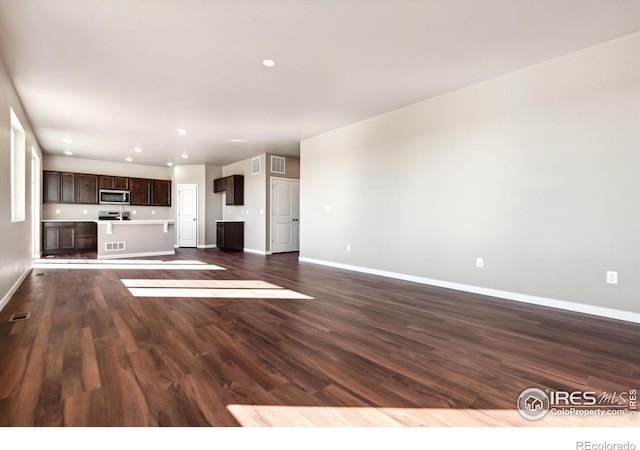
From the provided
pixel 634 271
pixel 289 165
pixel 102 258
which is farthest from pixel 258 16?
pixel 102 258

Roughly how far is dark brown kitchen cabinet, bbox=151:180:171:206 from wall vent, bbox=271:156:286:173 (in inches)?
165

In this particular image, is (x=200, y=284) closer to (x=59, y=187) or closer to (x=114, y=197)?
(x=114, y=197)

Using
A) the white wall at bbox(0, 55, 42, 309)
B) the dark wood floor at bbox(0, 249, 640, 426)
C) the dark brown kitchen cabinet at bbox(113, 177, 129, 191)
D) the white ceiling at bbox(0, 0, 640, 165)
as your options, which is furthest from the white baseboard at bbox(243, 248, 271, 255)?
the white wall at bbox(0, 55, 42, 309)

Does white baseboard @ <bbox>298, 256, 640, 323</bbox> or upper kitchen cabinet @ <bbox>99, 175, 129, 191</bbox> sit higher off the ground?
upper kitchen cabinet @ <bbox>99, 175, 129, 191</bbox>

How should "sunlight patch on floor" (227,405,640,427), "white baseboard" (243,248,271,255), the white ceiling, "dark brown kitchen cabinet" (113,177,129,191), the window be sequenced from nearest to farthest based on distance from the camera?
"sunlight patch on floor" (227,405,640,427), the white ceiling, the window, "white baseboard" (243,248,271,255), "dark brown kitchen cabinet" (113,177,129,191)

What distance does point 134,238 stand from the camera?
7.30 metres

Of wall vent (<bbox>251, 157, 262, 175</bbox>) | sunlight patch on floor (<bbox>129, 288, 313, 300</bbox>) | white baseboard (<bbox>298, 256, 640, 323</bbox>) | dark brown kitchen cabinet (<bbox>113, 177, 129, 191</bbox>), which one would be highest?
wall vent (<bbox>251, 157, 262, 175</bbox>)

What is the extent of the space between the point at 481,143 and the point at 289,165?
5424 mm

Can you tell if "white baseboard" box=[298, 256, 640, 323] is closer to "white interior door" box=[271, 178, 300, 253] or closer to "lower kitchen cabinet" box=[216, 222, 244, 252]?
"white interior door" box=[271, 178, 300, 253]

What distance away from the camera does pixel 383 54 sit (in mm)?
3256

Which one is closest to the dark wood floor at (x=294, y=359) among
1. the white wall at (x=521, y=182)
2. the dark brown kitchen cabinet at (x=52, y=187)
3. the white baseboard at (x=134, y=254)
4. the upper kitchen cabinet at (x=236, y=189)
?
the white wall at (x=521, y=182)

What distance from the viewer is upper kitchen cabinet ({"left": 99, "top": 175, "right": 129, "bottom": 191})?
8960 millimetres

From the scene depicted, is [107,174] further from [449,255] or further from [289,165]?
[449,255]

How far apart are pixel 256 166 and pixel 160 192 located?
3767mm
